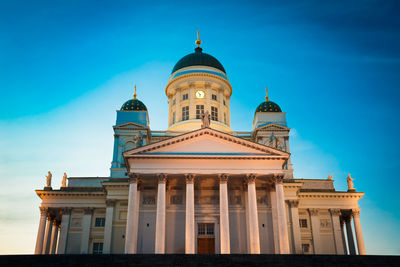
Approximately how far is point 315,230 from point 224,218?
14.0 metres

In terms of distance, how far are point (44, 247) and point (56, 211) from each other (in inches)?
144

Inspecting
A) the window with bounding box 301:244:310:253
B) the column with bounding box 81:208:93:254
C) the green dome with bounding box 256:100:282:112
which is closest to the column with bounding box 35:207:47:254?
the column with bounding box 81:208:93:254

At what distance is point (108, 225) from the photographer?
34.3 m

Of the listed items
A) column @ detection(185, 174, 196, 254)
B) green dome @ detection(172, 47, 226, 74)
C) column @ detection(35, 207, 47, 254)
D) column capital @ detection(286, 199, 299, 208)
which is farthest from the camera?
green dome @ detection(172, 47, 226, 74)

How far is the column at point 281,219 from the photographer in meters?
27.5

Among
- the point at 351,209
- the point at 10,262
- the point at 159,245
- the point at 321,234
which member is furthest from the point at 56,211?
the point at 351,209

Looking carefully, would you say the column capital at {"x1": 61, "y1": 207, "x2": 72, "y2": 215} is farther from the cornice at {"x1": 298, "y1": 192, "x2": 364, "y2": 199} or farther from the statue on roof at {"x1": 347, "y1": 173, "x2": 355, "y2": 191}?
the statue on roof at {"x1": 347, "y1": 173, "x2": 355, "y2": 191}

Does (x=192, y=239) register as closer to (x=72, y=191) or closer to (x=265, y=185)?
(x=265, y=185)

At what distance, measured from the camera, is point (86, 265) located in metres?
18.6

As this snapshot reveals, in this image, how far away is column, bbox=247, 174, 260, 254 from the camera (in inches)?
1081

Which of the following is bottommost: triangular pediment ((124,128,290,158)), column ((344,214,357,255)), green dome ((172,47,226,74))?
column ((344,214,357,255))

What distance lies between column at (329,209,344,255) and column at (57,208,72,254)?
88.7 ft

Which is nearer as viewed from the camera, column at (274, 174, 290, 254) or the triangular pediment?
column at (274, 174, 290, 254)

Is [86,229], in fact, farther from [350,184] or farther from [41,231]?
[350,184]
